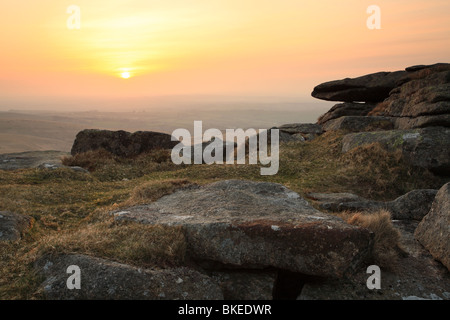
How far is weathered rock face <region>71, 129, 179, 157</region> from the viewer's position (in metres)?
28.3

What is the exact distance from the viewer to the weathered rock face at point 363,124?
A: 25594mm

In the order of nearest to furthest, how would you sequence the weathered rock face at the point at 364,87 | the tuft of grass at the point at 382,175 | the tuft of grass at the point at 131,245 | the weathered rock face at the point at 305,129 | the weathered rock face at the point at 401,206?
1. the tuft of grass at the point at 131,245
2. the weathered rock face at the point at 401,206
3. the tuft of grass at the point at 382,175
4. the weathered rock face at the point at 305,129
5. the weathered rock face at the point at 364,87

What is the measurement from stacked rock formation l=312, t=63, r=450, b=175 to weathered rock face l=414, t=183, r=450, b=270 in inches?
425

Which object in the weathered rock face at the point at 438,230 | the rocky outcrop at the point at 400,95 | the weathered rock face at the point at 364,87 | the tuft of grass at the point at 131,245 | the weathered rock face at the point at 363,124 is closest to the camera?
the tuft of grass at the point at 131,245

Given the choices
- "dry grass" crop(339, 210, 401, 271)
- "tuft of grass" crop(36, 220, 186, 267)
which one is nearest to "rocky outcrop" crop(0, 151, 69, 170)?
"tuft of grass" crop(36, 220, 186, 267)

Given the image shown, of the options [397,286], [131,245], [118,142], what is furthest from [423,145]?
[118,142]

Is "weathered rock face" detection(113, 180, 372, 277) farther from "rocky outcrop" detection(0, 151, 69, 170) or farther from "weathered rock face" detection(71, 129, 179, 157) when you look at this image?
"weathered rock face" detection(71, 129, 179, 157)

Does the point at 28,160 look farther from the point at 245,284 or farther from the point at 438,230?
the point at 438,230

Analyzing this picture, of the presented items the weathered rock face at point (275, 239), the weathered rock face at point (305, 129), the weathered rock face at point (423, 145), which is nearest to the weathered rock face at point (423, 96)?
the weathered rock face at point (423, 145)

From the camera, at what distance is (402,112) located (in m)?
25.1

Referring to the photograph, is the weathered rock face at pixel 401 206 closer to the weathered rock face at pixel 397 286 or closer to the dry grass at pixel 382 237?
the dry grass at pixel 382 237

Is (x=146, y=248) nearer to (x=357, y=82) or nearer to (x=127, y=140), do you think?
(x=127, y=140)

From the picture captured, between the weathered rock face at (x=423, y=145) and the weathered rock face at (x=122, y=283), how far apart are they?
16.7 meters
